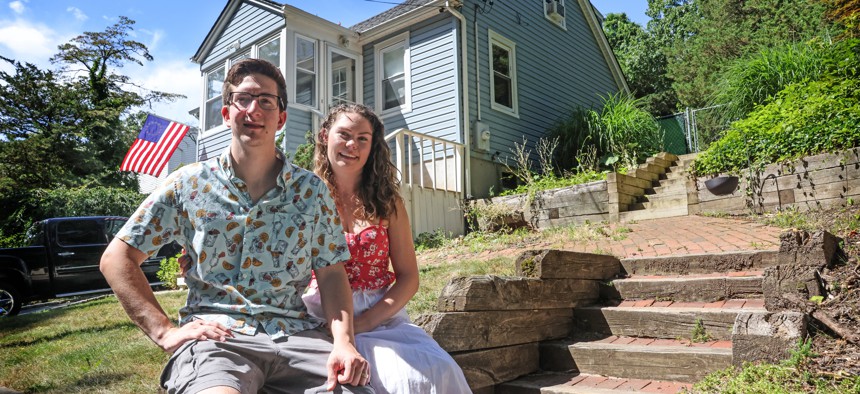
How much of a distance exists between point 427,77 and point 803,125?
234 inches

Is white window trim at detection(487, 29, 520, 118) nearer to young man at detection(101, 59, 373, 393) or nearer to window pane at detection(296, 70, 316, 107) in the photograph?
window pane at detection(296, 70, 316, 107)

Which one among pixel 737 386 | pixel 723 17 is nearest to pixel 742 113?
pixel 737 386

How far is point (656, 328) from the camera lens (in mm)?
3285

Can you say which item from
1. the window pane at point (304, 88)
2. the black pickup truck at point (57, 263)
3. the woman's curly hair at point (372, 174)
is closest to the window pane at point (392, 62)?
the window pane at point (304, 88)

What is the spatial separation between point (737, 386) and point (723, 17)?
757 inches

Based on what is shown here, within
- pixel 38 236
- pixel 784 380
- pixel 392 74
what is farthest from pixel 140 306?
pixel 392 74

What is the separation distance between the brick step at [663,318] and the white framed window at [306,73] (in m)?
7.98

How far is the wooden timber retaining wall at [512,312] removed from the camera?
2.71m

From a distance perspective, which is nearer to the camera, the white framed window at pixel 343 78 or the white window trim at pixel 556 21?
the white framed window at pixel 343 78

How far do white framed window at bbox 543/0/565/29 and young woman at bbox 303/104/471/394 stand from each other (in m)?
11.5

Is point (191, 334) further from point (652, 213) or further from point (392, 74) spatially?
point (392, 74)

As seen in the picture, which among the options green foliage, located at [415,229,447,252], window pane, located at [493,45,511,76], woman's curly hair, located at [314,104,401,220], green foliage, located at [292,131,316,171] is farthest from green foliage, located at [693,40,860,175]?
woman's curly hair, located at [314,104,401,220]

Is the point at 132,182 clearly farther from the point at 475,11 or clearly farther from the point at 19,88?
the point at 475,11

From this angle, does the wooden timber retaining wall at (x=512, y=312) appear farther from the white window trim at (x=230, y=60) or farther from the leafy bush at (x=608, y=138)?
the white window trim at (x=230, y=60)
